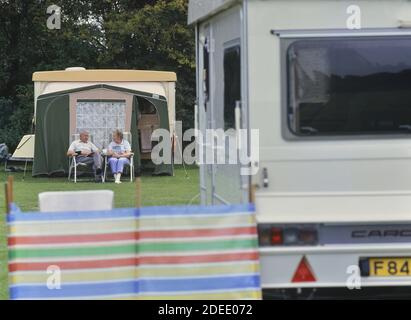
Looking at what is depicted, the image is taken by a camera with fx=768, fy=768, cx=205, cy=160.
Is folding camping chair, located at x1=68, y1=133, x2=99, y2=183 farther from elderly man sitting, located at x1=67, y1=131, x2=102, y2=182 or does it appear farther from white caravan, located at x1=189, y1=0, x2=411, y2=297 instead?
white caravan, located at x1=189, y1=0, x2=411, y2=297

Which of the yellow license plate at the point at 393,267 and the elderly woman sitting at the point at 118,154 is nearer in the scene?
the yellow license plate at the point at 393,267

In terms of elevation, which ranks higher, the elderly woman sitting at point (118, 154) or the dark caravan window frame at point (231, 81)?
the dark caravan window frame at point (231, 81)

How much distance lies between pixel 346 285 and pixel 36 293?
1.92m

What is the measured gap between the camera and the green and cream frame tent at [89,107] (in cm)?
1725

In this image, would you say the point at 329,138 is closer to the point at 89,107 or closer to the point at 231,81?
the point at 231,81

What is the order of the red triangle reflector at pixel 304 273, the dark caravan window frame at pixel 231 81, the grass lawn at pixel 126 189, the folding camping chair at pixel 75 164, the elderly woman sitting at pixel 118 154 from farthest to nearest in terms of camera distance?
the folding camping chair at pixel 75 164 < the elderly woman sitting at pixel 118 154 < the grass lawn at pixel 126 189 < the dark caravan window frame at pixel 231 81 < the red triangle reflector at pixel 304 273

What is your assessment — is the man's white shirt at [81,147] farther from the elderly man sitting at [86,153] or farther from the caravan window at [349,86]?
the caravan window at [349,86]

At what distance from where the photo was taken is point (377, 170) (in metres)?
4.90

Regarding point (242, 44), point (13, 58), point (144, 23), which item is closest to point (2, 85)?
point (13, 58)

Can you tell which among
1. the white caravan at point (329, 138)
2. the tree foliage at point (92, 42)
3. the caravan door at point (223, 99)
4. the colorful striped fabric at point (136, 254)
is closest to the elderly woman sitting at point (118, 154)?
the tree foliage at point (92, 42)

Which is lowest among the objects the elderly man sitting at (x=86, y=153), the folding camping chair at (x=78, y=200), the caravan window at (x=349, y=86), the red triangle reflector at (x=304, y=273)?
the red triangle reflector at (x=304, y=273)

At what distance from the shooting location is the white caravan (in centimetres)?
483

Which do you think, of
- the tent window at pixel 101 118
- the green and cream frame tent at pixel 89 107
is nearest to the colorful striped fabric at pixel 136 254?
the green and cream frame tent at pixel 89 107

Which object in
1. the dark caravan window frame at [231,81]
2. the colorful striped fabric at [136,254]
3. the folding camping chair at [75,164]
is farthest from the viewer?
the folding camping chair at [75,164]
